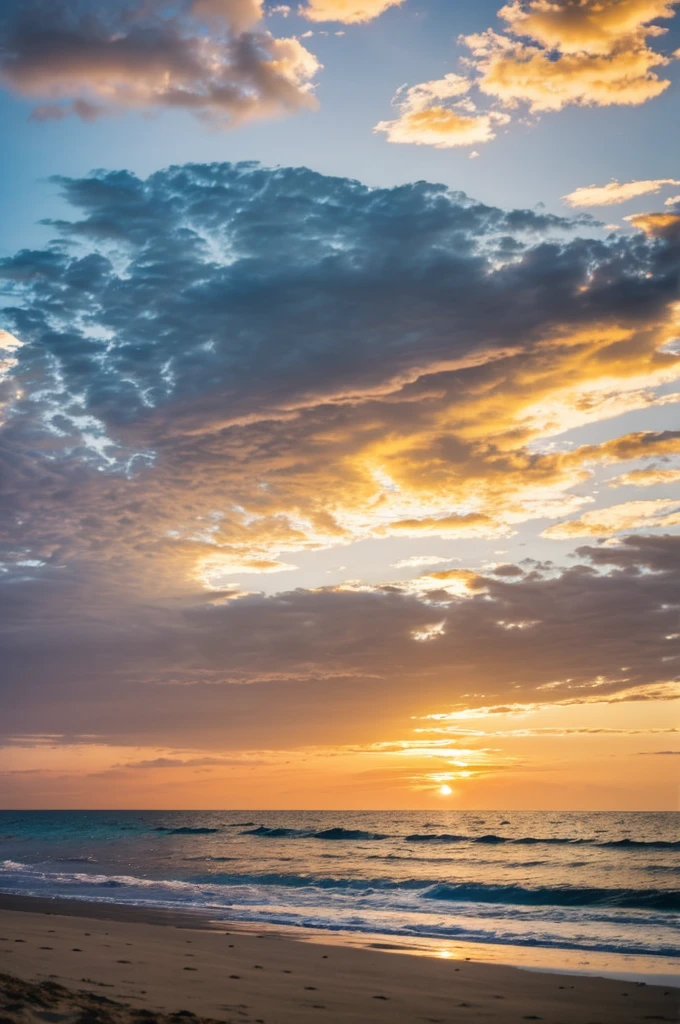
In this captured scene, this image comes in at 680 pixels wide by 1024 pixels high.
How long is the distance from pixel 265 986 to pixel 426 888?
2248cm

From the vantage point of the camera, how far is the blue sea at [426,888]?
2034 centimetres

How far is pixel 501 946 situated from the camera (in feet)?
63.9

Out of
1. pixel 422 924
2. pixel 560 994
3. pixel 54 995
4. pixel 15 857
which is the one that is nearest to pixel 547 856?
pixel 422 924

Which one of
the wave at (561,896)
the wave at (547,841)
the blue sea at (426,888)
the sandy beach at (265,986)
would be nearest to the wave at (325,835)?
the wave at (547,841)

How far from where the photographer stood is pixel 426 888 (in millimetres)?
33000

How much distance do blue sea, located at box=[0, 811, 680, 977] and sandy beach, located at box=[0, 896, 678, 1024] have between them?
2855mm

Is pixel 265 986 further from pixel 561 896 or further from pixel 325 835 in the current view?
pixel 325 835

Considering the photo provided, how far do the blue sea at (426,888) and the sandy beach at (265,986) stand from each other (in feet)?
9.37

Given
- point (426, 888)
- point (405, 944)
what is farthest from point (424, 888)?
point (405, 944)

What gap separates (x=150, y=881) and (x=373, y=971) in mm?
22846

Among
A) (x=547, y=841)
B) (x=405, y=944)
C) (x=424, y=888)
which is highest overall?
(x=405, y=944)

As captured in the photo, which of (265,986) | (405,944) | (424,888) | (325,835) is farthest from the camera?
(325,835)

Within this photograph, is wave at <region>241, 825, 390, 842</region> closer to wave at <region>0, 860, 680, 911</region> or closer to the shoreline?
wave at <region>0, 860, 680, 911</region>

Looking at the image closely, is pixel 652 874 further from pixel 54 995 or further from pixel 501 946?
pixel 54 995
